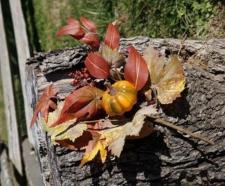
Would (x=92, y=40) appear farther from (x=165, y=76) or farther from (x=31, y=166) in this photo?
(x=31, y=166)

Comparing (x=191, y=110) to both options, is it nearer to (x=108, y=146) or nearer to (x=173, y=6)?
(x=108, y=146)

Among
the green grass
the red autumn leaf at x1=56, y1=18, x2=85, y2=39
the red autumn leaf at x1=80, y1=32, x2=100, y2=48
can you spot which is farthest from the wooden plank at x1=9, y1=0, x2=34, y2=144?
the red autumn leaf at x1=80, y1=32, x2=100, y2=48

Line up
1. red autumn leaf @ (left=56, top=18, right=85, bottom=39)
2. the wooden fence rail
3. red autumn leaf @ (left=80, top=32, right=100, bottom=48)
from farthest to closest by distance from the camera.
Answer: the wooden fence rail → red autumn leaf @ (left=56, top=18, right=85, bottom=39) → red autumn leaf @ (left=80, top=32, right=100, bottom=48)

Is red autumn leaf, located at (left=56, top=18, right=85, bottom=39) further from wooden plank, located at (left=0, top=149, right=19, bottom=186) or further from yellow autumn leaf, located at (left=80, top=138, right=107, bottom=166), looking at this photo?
wooden plank, located at (left=0, top=149, right=19, bottom=186)

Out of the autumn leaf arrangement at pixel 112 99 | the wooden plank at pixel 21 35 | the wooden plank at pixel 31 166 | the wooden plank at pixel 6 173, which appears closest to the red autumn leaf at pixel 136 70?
the autumn leaf arrangement at pixel 112 99

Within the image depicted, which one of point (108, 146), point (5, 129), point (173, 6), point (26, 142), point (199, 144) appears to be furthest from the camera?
point (5, 129)

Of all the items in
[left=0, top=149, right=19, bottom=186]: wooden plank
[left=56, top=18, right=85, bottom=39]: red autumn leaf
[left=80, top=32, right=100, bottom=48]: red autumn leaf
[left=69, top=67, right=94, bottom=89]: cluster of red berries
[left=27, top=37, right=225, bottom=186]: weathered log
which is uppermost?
[left=56, top=18, right=85, bottom=39]: red autumn leaf

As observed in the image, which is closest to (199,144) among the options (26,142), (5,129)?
(26,142)

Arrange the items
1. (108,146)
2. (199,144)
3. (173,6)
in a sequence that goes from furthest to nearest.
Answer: (173,6) → (199,144) → (108,146)
